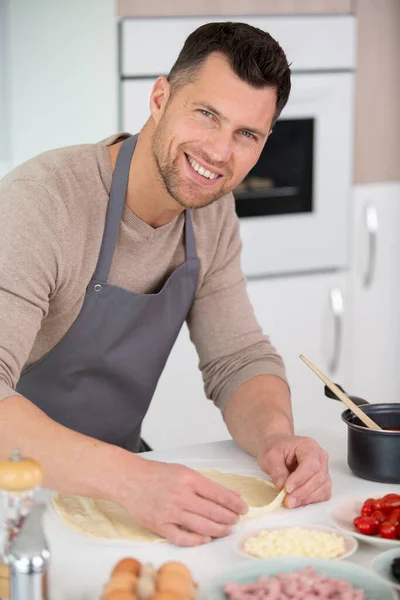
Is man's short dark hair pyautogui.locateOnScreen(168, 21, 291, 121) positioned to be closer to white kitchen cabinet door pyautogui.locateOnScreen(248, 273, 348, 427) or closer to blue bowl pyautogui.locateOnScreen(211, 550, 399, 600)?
blue bowl pyautogui.locateOnScreen(211, 550, 399, 600)

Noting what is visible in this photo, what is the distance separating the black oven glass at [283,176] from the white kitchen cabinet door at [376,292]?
0.67 ft

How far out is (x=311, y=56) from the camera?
299 cm

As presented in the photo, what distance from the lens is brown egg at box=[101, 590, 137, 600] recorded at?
103cm

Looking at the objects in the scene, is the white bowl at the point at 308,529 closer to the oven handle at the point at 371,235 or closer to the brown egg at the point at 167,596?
the brown egg at the point at 167,596

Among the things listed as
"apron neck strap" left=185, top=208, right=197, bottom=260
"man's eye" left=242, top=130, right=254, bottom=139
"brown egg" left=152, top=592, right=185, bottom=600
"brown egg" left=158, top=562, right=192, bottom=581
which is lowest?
"brown egg" left=158, top=562, right=192, bottom=581

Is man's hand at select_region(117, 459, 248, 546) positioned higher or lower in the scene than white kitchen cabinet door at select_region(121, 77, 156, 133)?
lower

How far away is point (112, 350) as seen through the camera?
6.07 ft

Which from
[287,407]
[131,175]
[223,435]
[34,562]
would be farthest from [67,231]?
[223,435]

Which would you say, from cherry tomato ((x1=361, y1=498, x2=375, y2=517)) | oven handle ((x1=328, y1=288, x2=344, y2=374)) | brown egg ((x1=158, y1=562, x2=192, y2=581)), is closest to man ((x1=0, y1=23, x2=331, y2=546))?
cherry tomato ((x1=361, y1=498, x2=375, y2=517))

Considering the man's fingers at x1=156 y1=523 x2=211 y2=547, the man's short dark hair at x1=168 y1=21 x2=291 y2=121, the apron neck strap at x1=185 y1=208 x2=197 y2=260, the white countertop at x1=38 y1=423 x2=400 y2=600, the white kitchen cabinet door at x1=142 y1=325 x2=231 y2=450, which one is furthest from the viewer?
the white kitchen cabinet door at x1=142 y1=325 x2=231 y2=450

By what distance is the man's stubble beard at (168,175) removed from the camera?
1745mm

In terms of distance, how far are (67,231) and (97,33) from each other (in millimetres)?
1134

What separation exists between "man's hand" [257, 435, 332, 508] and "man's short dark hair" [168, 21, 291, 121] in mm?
608

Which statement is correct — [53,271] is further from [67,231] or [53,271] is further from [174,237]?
[174,237]
